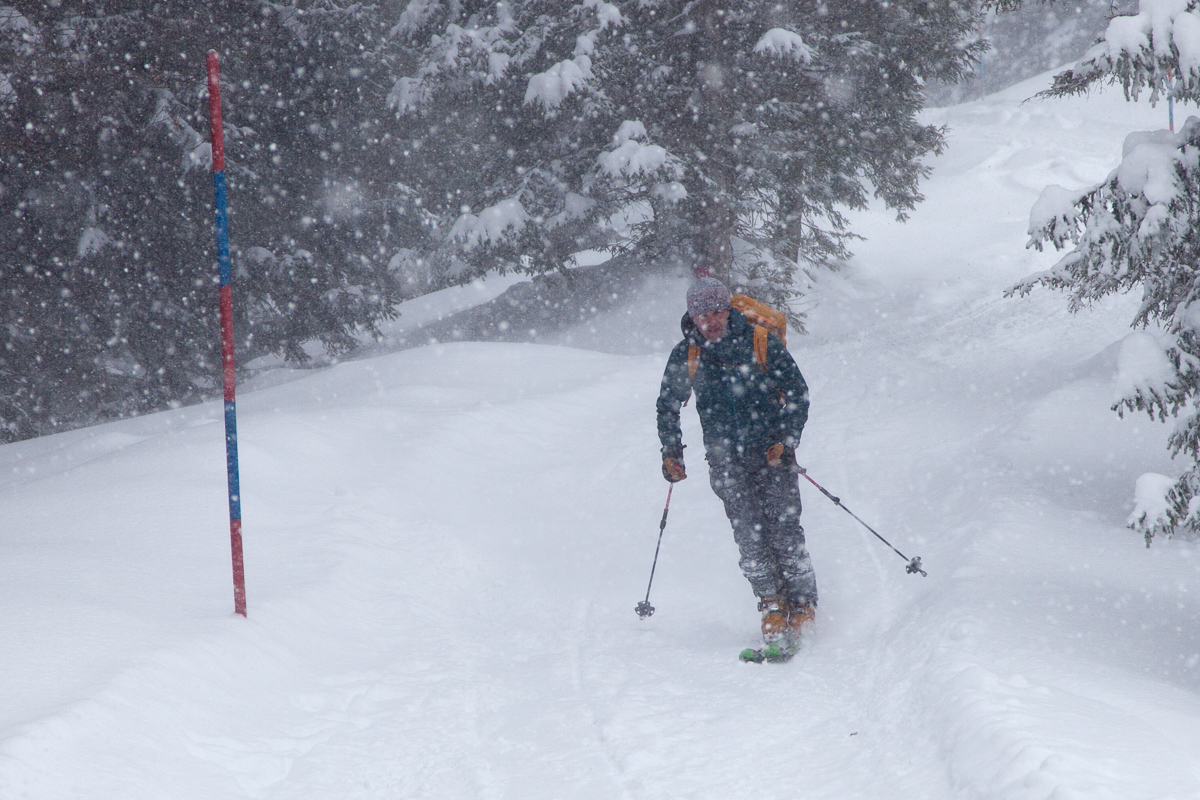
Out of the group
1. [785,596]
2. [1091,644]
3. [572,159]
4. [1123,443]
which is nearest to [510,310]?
[572,159]

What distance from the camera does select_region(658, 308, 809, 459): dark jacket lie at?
504 centimetres

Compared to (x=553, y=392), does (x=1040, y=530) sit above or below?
above

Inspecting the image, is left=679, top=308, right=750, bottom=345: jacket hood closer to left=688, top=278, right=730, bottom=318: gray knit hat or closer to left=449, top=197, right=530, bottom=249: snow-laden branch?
left=688, top=278, right=730, bottom=318: gray knit hat

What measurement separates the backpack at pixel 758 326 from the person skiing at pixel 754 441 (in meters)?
0.02

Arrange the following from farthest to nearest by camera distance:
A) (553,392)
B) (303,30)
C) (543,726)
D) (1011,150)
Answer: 1. (1011,150)
2. (303,30)
3. (553,392)
4. (543,726)

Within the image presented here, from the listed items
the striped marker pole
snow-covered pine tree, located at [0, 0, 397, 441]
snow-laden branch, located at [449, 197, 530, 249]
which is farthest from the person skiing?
snow-covered pine tree, located at [0, 0, 397, 441]

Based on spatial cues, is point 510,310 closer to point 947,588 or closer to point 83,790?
point 947,588

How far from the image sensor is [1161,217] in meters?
4.17

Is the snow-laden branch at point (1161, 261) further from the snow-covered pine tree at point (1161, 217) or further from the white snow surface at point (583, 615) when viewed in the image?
the white snow surface at point (583, 615)

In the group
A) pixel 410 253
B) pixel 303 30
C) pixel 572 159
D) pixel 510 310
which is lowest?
pixel 510 310

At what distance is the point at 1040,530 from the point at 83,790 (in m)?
5.49

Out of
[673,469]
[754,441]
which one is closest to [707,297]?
[754,441]

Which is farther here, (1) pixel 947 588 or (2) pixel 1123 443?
(2) pixel 1123 443

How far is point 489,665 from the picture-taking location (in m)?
5.03
